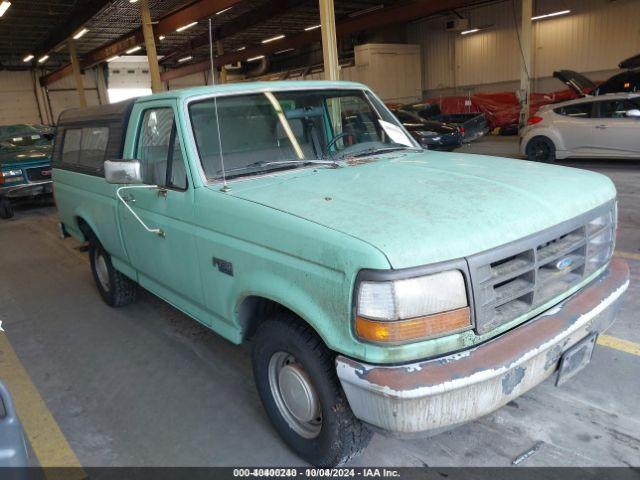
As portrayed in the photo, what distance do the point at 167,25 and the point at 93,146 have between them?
13.2 meters

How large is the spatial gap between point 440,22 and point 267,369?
2337 centimetres

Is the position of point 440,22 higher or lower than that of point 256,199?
higher

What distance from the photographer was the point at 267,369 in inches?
101

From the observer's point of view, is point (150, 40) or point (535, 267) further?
point (150, 40)

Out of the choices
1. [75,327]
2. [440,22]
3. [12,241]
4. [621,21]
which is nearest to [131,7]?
[12,241]

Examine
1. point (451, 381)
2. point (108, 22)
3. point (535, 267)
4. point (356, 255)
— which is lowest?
point (451, 381)

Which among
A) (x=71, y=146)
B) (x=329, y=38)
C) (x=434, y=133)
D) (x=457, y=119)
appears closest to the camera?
(x=71, y=146)

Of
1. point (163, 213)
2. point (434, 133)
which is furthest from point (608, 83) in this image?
point (163, 213)

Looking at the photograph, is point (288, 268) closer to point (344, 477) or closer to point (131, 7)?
point (344, 477)

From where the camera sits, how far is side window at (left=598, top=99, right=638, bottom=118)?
9797 mm

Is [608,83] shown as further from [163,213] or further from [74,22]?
[74,22]

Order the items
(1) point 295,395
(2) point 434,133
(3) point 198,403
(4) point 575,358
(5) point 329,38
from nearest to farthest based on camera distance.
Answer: (4) point 575,358 → (1) point 295,395 → (3) point 198,403 → (5) point 329,38 → (2) point 434,133

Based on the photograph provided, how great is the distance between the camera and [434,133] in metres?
12.9

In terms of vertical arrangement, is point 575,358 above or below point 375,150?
below
